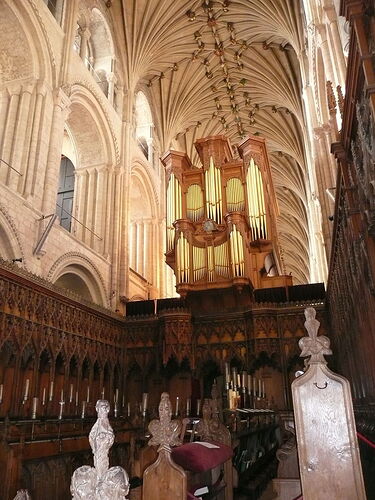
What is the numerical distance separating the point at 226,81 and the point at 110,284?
12713 millimetres

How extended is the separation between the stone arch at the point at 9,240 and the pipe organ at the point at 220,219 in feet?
15.0

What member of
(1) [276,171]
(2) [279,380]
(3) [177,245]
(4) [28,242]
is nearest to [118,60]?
(3) [177,245]

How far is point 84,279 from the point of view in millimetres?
12602

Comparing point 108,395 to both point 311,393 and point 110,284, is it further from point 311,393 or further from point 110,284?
point 311,393

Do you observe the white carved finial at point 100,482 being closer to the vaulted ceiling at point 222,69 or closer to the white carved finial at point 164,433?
the white carved finial at point 164,433

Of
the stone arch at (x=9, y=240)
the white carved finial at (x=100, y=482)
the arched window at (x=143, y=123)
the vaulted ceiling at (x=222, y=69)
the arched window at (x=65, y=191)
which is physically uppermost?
the vaulted ceiling at (x=222, y=69)

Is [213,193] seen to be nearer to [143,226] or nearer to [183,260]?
[183,260]

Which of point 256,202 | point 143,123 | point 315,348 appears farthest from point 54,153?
point 315,348

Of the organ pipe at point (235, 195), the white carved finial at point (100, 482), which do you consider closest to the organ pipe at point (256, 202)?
the organ pipe at point (235, 195)

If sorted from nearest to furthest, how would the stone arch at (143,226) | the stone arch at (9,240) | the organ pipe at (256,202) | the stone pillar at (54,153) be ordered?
1. the stone arch at (9,240)
2. the stone pillar at (54,153)
3. the organ pipe at (256,202)
4. the stone arch at (143,226)

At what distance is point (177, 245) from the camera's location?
42.8 ft

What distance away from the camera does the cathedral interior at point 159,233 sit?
513 cm

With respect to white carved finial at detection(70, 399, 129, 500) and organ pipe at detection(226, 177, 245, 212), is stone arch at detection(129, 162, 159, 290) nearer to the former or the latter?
organ pipe at detection(226, 177, 245, 212)

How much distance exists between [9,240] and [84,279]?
3.55 meters
